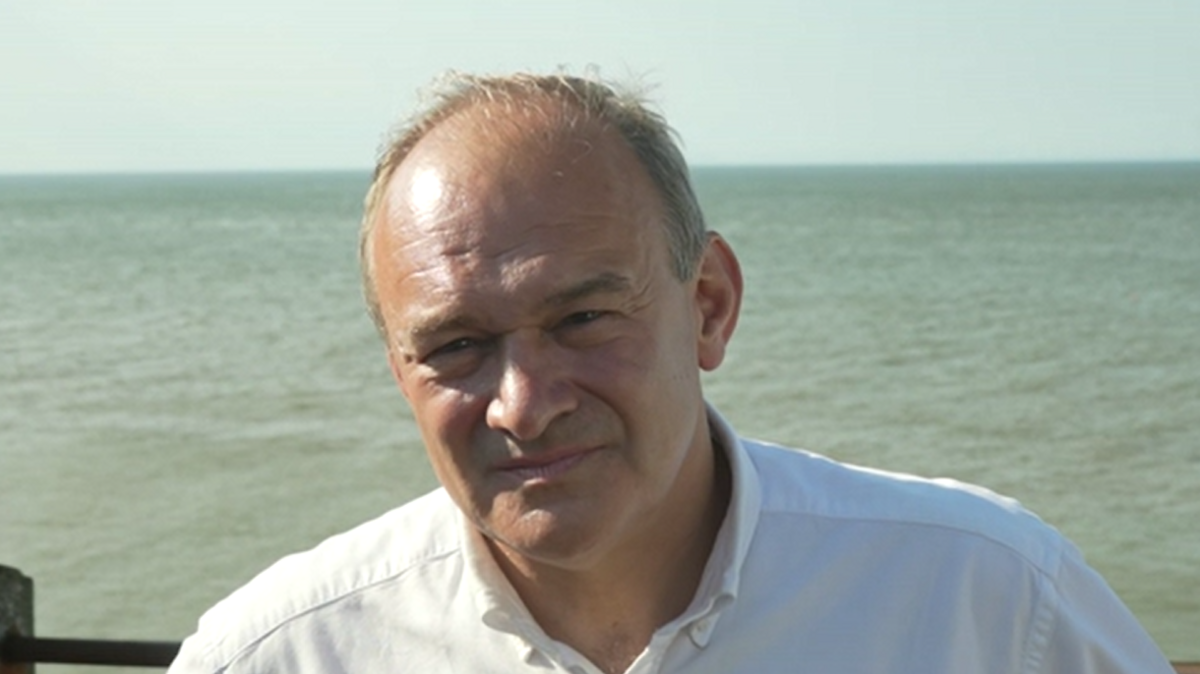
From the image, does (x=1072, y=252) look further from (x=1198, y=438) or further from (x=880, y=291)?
(x=1198, y=438)

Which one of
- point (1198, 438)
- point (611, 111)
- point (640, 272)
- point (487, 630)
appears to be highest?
point (611, 111)

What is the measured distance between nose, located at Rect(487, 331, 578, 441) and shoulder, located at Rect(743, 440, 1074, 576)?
0.38 m

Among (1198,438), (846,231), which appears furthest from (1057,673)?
(846,231)

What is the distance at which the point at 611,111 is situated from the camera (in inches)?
92.2

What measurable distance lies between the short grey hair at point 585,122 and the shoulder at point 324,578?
0.88 feet

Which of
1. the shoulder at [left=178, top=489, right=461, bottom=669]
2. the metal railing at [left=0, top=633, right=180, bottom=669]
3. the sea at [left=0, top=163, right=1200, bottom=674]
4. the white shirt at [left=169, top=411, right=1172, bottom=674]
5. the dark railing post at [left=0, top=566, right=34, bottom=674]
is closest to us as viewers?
the white shirt at [left=169, top=411, right=1172, bottom=674]

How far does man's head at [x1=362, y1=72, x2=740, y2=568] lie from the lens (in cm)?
216

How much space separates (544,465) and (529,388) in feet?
0.31

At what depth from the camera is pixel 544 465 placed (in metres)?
2.18

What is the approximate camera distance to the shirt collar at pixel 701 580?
7.43 ft

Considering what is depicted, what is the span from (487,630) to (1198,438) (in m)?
16.9

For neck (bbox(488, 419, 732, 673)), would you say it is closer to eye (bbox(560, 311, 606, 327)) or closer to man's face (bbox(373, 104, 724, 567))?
man's face (bbox(373, 104, 724, 567))

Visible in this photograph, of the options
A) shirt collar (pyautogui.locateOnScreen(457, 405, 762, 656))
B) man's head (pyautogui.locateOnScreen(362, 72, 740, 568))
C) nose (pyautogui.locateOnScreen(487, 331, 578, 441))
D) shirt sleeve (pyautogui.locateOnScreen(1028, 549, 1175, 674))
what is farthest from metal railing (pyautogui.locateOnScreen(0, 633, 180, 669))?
shirt sleeve (pyautogui.locateOnScreen(1028, 549, 1175, 674))

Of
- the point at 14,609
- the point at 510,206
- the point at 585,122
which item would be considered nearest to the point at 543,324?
the point at 510,206
